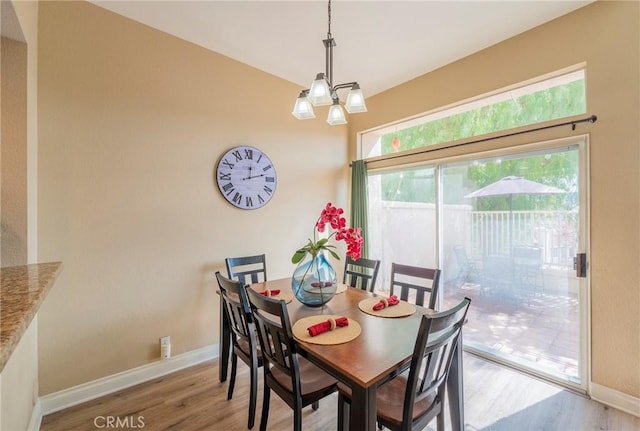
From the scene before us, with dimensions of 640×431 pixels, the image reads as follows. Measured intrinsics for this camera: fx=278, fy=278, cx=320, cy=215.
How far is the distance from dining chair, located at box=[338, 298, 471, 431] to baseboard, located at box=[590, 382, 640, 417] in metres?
1.54

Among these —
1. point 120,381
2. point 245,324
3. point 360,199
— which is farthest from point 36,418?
point 360,199

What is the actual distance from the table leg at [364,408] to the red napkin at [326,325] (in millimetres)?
369

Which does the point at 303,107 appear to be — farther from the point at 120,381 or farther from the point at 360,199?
the point at 120,381

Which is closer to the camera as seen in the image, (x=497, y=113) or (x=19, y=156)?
(x=19, y=156)

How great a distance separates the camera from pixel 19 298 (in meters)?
0.96

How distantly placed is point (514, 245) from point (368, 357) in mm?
2108

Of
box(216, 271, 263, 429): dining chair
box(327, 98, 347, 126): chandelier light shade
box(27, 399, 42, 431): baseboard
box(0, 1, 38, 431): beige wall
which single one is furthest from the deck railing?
box(27, 399, 42, 431): baseboard

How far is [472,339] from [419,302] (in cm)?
124

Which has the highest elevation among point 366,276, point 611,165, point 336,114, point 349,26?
point 349,26

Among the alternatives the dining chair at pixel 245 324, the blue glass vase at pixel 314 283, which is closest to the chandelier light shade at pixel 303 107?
the blue glass vase at pixel 314 283

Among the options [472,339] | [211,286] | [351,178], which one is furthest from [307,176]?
[472,339]

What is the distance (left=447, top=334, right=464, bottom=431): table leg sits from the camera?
1.58 meters

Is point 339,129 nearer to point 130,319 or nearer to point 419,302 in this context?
point 419,302

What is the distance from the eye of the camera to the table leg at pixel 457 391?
1583mm
